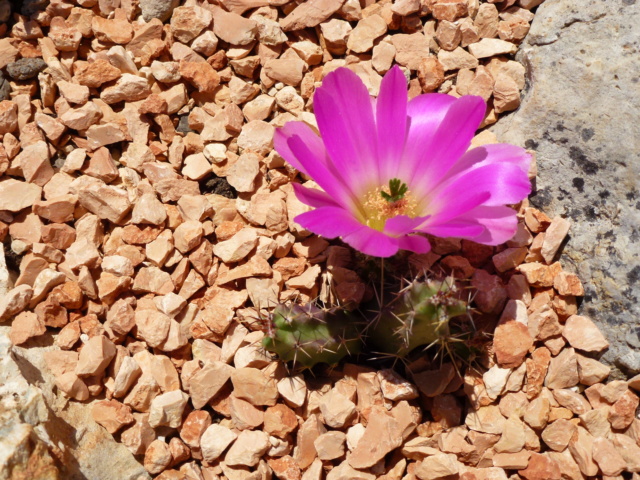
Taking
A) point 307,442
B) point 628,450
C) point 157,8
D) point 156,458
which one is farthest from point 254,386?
point 157,8

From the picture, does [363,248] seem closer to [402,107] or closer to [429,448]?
[402,107]

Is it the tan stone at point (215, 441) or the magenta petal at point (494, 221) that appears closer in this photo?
the magenta petal at point (494, 221)

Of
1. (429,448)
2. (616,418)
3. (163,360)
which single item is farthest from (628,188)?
(163,360)

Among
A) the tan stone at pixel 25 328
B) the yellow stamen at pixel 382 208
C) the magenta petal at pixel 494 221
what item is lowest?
the tan stone at pixel 25 328

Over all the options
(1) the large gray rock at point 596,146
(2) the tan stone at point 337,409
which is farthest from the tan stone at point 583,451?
(2) the tan stone at point 337,409

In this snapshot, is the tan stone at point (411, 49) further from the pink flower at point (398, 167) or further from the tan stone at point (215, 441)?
the tan stone at point (215, 441)

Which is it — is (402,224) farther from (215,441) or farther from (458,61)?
(458,61)

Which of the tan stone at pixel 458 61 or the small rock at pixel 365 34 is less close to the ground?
the small rock at pixel 365 34
